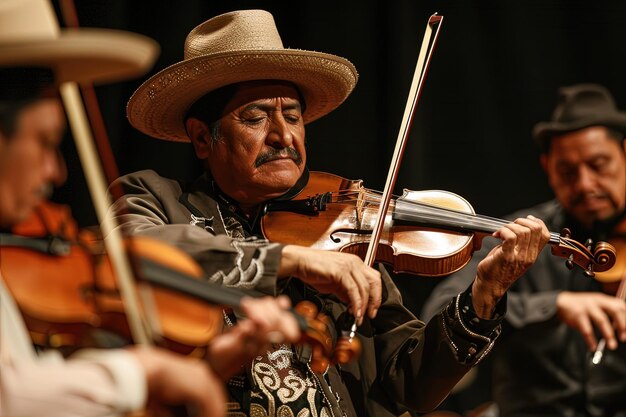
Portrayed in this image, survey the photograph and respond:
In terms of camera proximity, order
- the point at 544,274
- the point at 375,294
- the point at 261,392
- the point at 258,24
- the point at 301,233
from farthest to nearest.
Result: the point at 544,274 → the point at 258,24 → the point at 301,233 → the point at 261,392 → the point at 375,294

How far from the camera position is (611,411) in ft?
9.98

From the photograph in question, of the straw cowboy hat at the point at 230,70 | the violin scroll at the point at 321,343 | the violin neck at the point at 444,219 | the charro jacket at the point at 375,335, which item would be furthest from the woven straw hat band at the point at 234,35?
the violin scroll at the point at 321,343

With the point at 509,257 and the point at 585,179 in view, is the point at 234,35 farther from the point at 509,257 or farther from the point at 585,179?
the point at 585,179

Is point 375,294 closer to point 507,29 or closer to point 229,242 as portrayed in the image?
point 229,242

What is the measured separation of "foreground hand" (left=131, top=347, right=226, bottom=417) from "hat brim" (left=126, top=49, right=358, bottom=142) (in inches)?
41.6

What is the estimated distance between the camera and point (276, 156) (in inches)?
82.7

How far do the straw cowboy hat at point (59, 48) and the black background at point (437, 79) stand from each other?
1.56 metres

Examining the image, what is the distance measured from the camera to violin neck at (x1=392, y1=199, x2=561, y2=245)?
6.59 feet

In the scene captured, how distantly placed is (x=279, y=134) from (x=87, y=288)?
954 millimetres

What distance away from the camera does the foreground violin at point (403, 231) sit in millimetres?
2000

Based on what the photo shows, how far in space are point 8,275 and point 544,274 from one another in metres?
2.23

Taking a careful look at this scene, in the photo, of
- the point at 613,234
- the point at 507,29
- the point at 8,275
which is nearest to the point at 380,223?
the point at 8,275

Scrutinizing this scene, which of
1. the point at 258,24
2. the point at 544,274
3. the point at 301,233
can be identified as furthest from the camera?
the point at 544,274

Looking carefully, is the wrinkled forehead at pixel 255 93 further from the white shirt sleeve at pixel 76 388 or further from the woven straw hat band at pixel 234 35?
the white shirt sleeve at pixel 76 388
